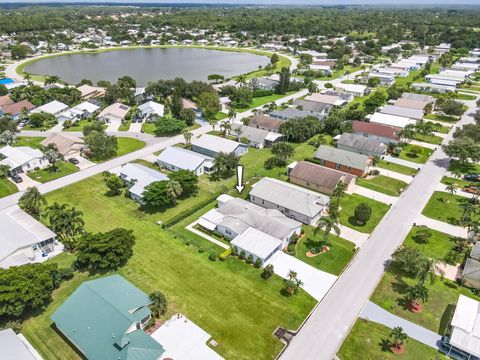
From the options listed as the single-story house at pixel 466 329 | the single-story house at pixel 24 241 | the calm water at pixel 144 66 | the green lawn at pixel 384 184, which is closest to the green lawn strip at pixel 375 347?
the single-story house at pixel 466 329

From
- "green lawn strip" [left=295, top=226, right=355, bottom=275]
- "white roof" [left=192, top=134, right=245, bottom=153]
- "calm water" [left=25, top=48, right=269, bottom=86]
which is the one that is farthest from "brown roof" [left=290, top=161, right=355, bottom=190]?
"calm water" [left=25, top=48, right=269, bottom=86]

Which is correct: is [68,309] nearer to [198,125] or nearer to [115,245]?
[115,245]

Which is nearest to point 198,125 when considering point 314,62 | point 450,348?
point 450,348

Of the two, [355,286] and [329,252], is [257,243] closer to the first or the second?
[329,252]

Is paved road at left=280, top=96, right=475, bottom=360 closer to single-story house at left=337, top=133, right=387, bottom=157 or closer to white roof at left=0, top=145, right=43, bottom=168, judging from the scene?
single-story house at left=337, top=133, right=387, bottom=157

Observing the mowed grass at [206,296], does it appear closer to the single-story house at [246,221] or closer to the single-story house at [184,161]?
the single-story house at [246,221]

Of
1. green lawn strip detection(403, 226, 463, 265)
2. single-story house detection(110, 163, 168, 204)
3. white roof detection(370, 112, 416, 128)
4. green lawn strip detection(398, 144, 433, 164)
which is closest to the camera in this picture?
green lawn strip detection(403, 226, 463, 265)

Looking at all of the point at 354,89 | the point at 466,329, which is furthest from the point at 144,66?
the point at 466,329
